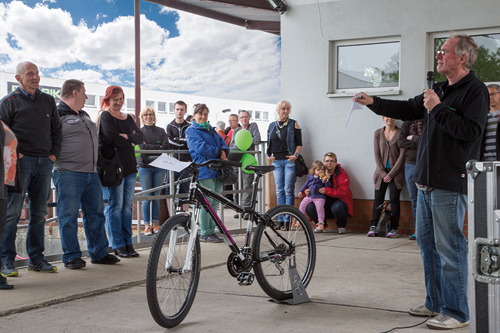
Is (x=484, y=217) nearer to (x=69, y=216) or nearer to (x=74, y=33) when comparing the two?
(x=69, y=216)

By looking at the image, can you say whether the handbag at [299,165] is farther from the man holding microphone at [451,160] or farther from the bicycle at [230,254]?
the man holding microphone at [451,160]

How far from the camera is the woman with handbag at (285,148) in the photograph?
9703 mm

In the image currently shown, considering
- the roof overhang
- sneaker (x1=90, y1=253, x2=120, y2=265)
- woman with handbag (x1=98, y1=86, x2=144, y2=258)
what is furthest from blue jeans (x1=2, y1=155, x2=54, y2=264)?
the roof overhang

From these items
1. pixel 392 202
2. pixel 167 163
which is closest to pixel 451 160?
pixel 167 163

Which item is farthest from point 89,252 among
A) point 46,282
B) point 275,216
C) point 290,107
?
point 290,107

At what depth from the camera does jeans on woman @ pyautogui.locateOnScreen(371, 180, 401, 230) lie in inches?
354

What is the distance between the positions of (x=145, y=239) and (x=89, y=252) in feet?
8.11

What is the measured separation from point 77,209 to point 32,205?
479 millimetres

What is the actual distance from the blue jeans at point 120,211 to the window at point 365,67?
13.6ft

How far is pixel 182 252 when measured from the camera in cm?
415

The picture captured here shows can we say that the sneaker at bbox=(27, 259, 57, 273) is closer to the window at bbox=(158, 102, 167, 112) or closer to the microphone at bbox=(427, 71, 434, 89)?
the microphone at bbox=(427, 71, 434, 89)

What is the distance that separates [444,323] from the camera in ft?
13.3

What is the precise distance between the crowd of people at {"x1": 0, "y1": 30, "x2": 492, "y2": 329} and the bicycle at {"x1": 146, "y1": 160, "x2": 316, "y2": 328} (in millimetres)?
176

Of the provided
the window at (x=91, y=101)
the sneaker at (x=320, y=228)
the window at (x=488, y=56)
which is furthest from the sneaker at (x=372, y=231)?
the window at (x=91, y=101)
